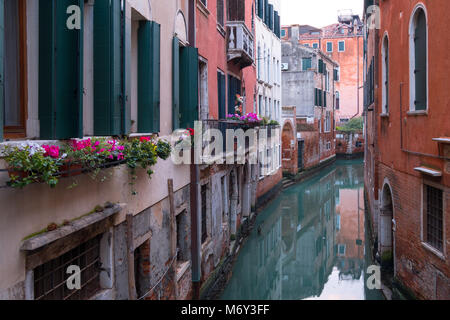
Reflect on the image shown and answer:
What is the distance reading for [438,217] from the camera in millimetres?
7035

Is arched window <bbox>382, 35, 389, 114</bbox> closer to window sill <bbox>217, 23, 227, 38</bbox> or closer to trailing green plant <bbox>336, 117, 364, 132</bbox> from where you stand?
window sill <bbox>217, 23, 227, 38</bbox>

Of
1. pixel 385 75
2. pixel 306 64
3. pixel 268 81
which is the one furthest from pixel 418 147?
pixel 306 64

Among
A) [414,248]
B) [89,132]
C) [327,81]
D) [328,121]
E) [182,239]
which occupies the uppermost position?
[327,81]

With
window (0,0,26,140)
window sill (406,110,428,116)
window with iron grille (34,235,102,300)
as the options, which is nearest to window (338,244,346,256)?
window sill (406,110,428,116)

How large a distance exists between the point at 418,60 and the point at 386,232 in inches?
176

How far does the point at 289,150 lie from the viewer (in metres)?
28.8

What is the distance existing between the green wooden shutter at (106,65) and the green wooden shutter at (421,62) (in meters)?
5.03

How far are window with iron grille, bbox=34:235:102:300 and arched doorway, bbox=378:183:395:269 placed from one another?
758 centimetres

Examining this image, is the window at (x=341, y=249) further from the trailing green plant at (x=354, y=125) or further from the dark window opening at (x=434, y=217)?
the trailing green plant at (x=354, y=125)

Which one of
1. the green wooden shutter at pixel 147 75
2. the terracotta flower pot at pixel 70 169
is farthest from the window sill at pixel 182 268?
the terracotta flower pot at pixel 70 169

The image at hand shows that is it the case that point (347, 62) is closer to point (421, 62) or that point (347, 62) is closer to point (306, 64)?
point (306, 64)

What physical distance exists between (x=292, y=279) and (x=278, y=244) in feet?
10.6

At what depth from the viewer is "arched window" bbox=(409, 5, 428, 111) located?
7.55 metres
